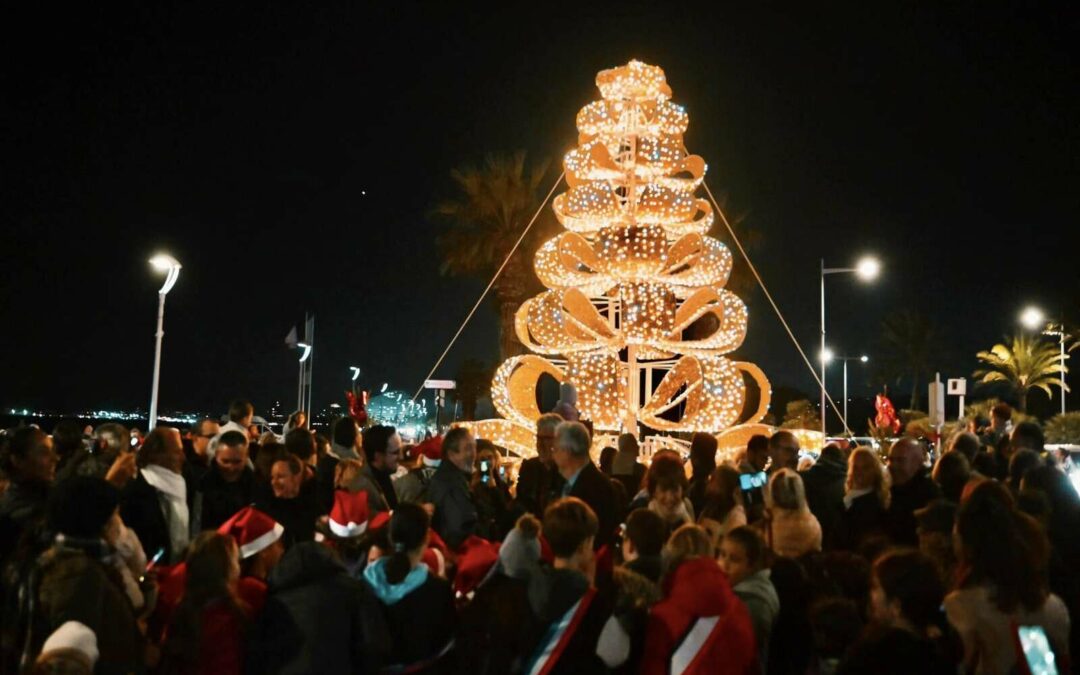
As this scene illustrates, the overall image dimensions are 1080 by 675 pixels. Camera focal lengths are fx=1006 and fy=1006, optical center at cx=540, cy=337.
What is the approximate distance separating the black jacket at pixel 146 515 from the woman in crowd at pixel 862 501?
4.29 metres

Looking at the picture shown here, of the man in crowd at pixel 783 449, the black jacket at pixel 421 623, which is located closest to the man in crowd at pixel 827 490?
the man in crowd at pixel 783 449

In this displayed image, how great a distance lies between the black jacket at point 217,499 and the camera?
681 centimetres

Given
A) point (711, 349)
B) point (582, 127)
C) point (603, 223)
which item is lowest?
point (711, 349)

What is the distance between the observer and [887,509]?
6.64 meters

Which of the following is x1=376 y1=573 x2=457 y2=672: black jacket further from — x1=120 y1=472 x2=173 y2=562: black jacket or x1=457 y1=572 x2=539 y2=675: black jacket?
x1=120 y1=472 x2=173 y2=562: black jacket

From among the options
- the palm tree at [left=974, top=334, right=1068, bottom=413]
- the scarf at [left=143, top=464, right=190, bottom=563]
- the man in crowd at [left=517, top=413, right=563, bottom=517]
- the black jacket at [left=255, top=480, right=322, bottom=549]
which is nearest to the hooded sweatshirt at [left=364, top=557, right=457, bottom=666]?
the black jacket at [left=255, top=480, right=322, bottom=549]

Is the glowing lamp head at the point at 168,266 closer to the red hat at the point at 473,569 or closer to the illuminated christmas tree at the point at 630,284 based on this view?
the illuminated christmas tree at the point at 630,284

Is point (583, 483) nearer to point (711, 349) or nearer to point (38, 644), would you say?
point (38, 644)

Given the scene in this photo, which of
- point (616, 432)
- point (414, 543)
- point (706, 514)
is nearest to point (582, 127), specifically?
point (616, 432)

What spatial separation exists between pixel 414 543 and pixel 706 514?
8.98 feet

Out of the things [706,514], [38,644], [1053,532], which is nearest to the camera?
[38,644]

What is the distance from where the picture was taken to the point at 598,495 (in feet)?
20.4

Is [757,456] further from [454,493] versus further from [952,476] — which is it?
[454,493]

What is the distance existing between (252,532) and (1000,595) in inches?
137
